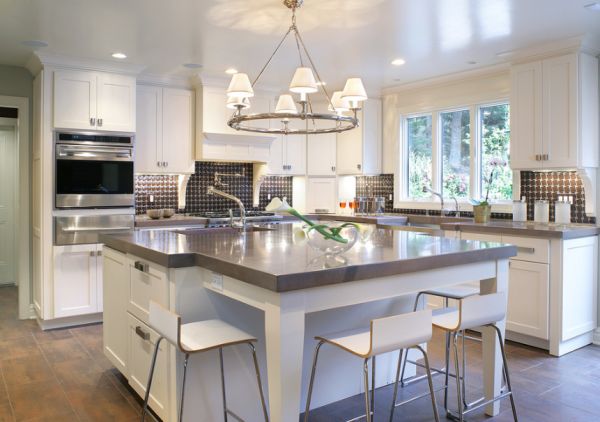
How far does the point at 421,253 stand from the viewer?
8.16 feet

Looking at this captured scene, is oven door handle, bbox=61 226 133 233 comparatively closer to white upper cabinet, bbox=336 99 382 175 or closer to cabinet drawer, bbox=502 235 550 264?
white upper cabinet, bbox=336 99 382 175

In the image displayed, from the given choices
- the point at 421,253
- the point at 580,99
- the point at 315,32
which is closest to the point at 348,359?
the point at 421,253

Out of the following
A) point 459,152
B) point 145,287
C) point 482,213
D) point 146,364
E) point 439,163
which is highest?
point 459,152

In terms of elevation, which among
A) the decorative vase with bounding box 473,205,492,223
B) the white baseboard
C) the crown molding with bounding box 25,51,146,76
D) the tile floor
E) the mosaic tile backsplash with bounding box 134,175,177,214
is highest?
the crown molding with bounding box 25,51,146,76

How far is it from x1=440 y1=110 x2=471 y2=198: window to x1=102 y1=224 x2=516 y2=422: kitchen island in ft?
8.34

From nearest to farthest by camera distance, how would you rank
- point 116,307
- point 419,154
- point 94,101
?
point 116,307 < point 94,101 < point 419,154

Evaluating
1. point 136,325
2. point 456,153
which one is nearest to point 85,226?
point 136,325

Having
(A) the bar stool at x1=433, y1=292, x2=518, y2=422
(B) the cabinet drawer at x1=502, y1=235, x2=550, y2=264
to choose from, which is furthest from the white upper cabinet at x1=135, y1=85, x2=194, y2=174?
(A) the bar stool at x1=433, y1=292, x2=518, y2=422

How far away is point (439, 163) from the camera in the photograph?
229 inches

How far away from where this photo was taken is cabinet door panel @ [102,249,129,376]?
3.13 metres

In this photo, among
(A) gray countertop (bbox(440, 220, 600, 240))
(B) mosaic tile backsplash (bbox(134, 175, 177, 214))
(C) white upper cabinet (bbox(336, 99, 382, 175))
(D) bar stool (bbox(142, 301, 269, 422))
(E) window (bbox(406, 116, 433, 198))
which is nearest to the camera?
(D) bar stool (bbox(142, 301, 269, 422))

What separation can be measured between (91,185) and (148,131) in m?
0.94

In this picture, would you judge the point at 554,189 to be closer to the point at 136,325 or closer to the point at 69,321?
the point at 136,325

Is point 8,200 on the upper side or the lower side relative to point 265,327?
upper
